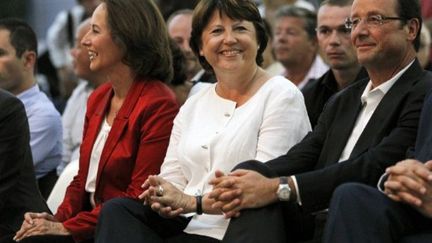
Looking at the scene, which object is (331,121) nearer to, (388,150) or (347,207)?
(388,150)

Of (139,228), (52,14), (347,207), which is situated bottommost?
(52,14)

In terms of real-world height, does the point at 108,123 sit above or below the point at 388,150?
below

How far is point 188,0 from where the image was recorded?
10.2 m

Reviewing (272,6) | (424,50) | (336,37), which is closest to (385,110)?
(336,37)

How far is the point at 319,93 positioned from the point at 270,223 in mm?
1990

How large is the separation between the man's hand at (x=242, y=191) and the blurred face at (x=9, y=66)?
8.62 ft

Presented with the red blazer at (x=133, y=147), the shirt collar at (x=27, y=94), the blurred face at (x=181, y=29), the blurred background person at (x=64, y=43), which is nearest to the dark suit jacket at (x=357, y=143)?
the red blazer at (x=133, y=147)

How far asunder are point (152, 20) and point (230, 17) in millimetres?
554

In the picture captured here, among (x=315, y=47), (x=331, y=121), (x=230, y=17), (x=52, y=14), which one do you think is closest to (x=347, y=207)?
(x=331, y=121)

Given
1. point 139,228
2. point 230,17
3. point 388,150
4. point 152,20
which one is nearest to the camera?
point 388,150

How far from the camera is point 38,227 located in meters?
5.68

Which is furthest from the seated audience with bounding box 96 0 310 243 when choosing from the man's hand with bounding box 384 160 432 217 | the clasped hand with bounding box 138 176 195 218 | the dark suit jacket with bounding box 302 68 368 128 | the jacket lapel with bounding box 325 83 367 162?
the man's hand with bounding box 384 160 432 217

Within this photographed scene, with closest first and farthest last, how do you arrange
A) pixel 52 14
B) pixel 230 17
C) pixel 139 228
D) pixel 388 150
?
1. pixel 388 150
2. pixel 139 228
3. pixel 230 17
4. pixel 52 14

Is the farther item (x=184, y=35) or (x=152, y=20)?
(x=184, y=35)
